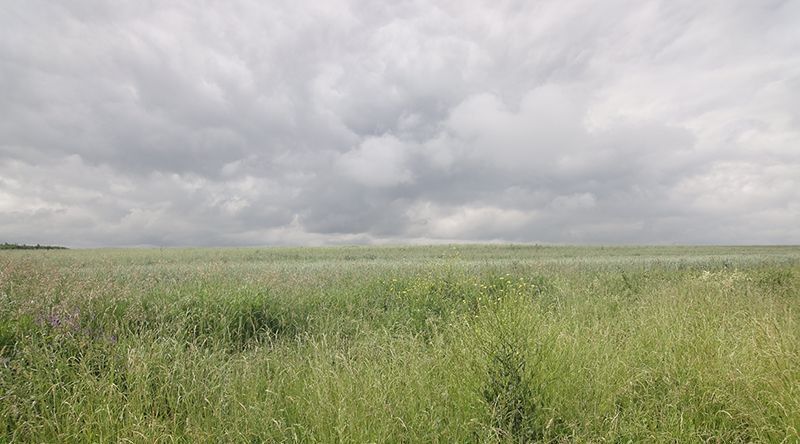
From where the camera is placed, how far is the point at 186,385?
4.63 metres

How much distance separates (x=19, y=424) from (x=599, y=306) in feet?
31.0

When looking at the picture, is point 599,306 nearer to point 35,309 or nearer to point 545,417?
point 545,417

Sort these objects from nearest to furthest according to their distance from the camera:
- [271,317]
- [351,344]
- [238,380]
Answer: [238,380], [351,344], [271,317]

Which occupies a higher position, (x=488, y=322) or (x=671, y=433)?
(x=488, y=322)

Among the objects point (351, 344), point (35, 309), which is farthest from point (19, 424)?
point (351, 344)

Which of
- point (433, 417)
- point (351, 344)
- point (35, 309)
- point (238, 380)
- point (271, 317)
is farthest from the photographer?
point (271, 317)

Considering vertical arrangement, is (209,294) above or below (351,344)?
above

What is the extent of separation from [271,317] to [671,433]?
6.68 meters

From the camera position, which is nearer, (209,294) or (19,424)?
(19,424)

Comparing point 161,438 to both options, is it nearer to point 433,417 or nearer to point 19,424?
point 19,424

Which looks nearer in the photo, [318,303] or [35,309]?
[35,309]

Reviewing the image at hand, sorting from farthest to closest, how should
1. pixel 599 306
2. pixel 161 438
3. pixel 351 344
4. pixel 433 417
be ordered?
pixel 599 306 < pixel 351 344 < pixel 433 417 < pixel 161 438

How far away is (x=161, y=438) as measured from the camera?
357 centimetres

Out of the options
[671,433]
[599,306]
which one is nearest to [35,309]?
[671,433]
